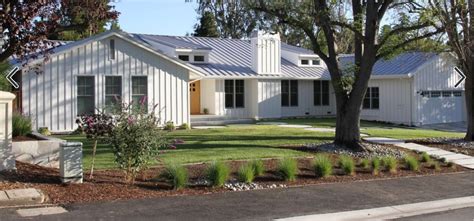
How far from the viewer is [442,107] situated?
33000 millimetres

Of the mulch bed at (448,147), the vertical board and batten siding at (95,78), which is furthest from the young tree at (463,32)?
the vertical board and batten siding at (95,78)

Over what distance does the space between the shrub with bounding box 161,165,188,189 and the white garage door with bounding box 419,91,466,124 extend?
2277cm

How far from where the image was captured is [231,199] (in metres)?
10.4

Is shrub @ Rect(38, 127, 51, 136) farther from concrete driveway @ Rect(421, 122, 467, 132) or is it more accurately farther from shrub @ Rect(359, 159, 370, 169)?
concrete driveway @ Rect(421, 122, 467, 132)

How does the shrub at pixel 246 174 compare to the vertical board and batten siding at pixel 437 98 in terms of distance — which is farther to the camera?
the vertical board and batten siding at pixel 437 98

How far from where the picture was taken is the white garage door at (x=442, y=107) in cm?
3166

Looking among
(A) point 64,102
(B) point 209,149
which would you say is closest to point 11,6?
(B) point 209,149

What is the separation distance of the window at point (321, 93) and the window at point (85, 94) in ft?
48.6

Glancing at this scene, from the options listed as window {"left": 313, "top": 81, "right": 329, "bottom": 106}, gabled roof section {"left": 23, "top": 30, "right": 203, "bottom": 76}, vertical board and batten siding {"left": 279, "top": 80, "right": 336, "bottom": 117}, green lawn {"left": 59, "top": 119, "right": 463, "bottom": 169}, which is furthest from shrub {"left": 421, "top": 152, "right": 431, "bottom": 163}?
window {"left": 313, "top": 81, "right": 329, "bottom": 106}

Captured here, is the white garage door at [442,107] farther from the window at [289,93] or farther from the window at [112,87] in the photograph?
the window at [112,87]

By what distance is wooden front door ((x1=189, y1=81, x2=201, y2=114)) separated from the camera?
99.6 feet

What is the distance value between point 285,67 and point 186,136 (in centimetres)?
1398

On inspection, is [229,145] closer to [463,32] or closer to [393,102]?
[463,32]

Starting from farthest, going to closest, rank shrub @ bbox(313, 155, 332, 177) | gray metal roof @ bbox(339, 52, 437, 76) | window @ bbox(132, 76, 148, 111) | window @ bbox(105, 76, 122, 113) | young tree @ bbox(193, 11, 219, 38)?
young tree @ bbox(193, 11, 219, 38) < gray metal roof @ bbox(339, 52, 437, 76) < window @ bbox(132, 76, 148, 111) < window @ bbox(105, 76, 122, 113) < shrub @ bbox(313, 155, 332, 177)
